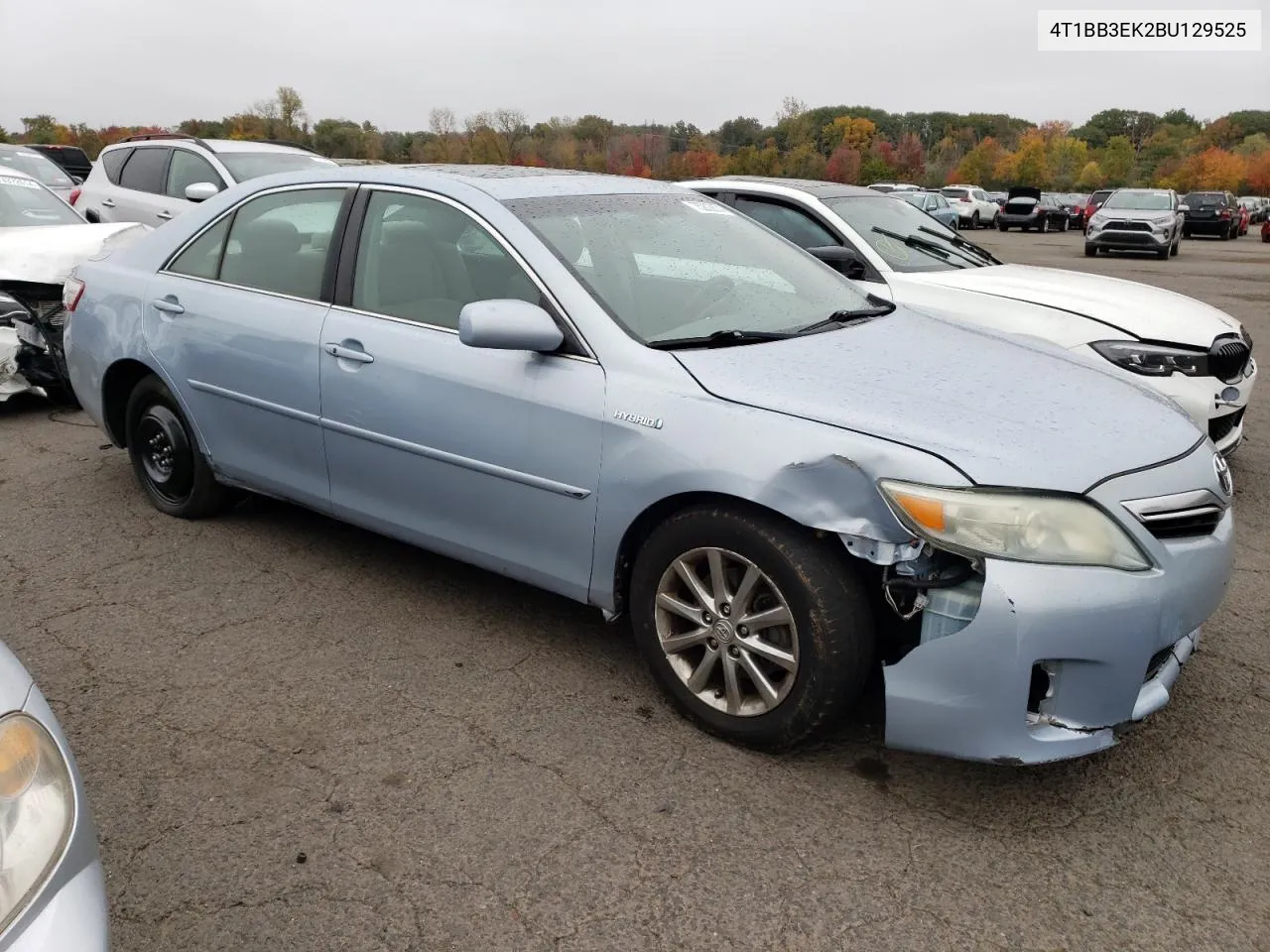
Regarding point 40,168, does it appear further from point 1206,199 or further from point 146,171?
point 1206,199

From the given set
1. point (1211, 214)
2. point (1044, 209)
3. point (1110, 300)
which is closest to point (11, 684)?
point (1110, 300)

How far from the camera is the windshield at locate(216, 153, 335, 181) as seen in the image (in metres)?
9.38

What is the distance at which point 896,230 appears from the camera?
247 inches

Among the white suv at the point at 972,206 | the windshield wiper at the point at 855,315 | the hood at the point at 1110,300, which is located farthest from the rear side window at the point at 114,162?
the white suv at the point at 972,206

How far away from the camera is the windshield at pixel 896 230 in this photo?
5.97 meters

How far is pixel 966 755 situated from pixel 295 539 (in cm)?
305

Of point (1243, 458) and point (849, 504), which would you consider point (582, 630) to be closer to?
point (849, 504)

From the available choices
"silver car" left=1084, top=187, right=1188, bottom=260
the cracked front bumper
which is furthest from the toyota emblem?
"silver car" left=1084, top=187, right=1188, bottom=260

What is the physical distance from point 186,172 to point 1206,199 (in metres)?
35.0

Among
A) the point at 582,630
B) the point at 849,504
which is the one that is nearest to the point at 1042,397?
the point at 849,504

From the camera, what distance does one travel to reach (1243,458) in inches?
236

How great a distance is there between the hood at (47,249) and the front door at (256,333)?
252 centimetres

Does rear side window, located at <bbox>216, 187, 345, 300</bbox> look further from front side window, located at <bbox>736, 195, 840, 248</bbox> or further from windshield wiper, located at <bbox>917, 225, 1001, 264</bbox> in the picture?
windshield wiper, located at <bbox>917, 225, 1001, 264</bbox>

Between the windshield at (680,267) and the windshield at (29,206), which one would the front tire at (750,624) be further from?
the windshield at (29,206)
